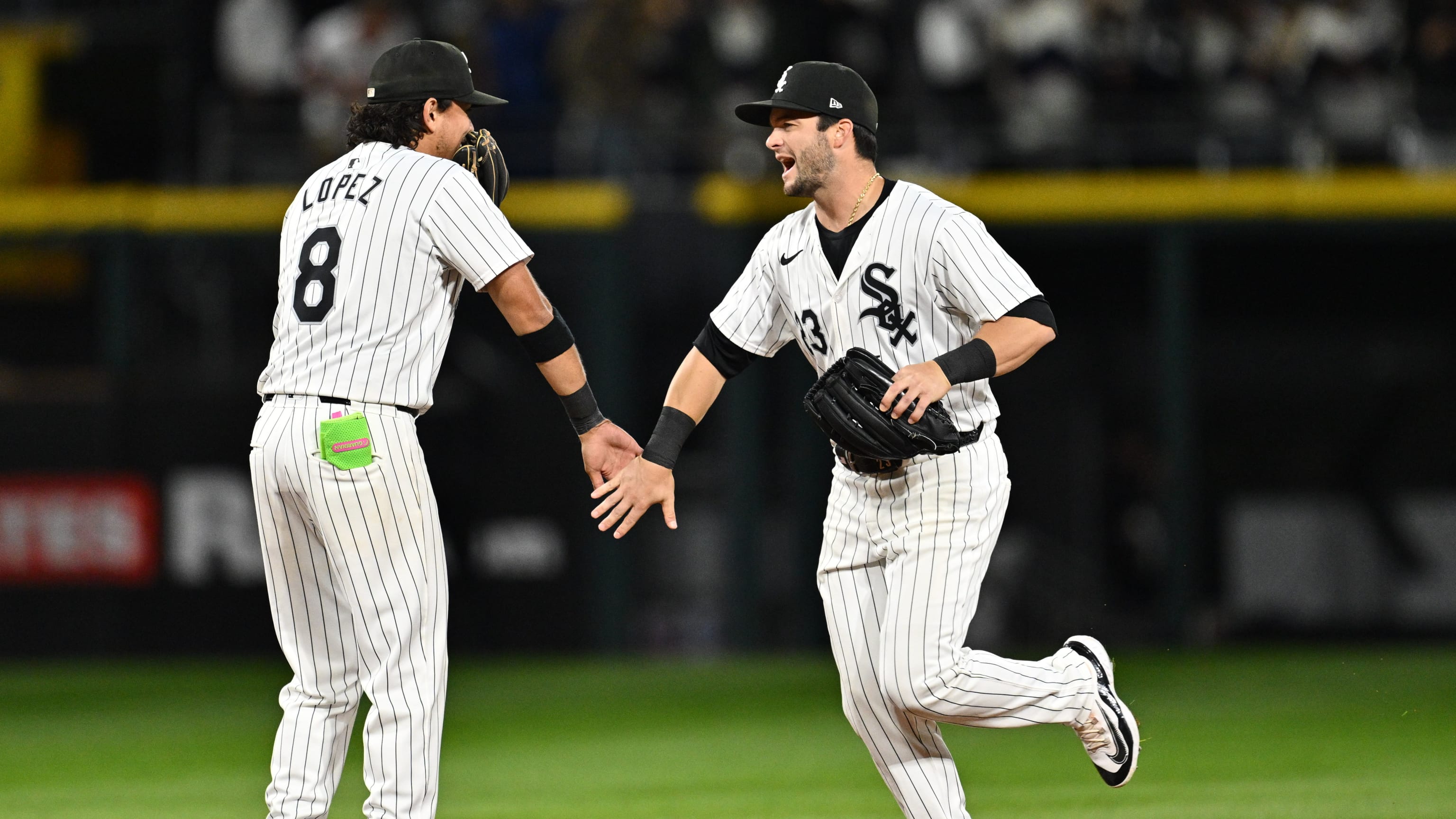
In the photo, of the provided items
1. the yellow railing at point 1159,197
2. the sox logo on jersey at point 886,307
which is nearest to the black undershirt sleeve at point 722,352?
the sox logo on jersey at point 886,307

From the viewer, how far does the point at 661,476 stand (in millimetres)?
5258

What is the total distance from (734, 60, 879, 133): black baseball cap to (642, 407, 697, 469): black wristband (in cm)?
88

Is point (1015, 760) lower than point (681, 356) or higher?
lower

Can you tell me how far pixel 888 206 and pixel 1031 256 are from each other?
871cm

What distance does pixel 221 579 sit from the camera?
1218cm

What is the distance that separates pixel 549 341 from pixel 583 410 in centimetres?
26

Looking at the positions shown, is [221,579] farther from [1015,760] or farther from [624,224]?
[1015,760]

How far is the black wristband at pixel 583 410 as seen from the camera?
16.8ft

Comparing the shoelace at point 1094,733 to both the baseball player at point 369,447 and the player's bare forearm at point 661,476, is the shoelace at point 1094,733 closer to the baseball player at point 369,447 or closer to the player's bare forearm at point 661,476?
the player's bare forearm at point 661,476

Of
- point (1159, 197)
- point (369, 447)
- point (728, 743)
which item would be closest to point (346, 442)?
point (369, 447)

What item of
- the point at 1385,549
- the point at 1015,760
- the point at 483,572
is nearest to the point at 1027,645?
the point at 1385,549

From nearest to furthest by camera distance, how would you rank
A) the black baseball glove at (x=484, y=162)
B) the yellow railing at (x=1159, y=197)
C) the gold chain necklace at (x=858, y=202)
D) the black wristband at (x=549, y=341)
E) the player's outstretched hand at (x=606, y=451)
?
1. the black wristband at (x=549, y=341)
2. the gold chain necklace at (x=858, y=202)
3. the player's outstretched hand at (x=606, y=451)
4. the black baseball glove at (x=484, y=162)
5. the yellow railing at (x=1159, y=197)

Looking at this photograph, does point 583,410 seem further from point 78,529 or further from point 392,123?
point 78,529

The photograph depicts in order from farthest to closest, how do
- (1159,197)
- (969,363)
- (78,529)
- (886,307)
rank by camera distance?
1. (1159,197)
2. (78,529)
3. (886,307)
4. (969,363)
